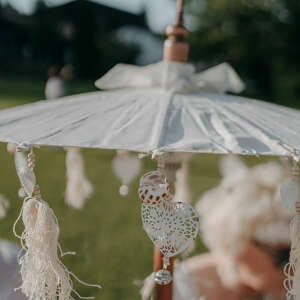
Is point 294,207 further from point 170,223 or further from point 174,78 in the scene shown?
point 174,78

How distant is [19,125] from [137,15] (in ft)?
98.1

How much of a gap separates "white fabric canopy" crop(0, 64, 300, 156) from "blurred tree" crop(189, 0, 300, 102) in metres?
14.2

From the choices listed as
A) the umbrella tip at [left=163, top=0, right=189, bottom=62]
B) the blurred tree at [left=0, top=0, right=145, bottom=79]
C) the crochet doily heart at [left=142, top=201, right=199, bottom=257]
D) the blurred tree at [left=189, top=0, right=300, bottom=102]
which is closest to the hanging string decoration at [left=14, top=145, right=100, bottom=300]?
the crochet doily heart at [left=142, top=201, right=199, bottom=257]

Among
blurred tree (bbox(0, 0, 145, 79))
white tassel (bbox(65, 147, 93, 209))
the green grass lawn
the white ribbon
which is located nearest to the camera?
the white ribbon

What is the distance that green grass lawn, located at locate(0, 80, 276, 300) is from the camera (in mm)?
3061

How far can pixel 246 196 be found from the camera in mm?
2268

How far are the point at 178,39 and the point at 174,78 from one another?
0.60 feet

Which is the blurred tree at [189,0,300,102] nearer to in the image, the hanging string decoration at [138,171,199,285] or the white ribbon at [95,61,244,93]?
the white ribbon at [95,61,244,93]

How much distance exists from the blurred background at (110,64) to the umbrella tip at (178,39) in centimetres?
65

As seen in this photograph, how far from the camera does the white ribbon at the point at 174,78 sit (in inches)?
54.9

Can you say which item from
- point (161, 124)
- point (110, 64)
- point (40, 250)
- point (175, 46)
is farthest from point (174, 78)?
point (110, 64)

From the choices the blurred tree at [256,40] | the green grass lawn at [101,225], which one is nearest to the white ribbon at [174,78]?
the green grass lawn at [101,225]

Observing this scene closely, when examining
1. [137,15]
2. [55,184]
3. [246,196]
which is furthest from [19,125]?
[137,15]

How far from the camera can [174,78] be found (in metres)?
1.39
